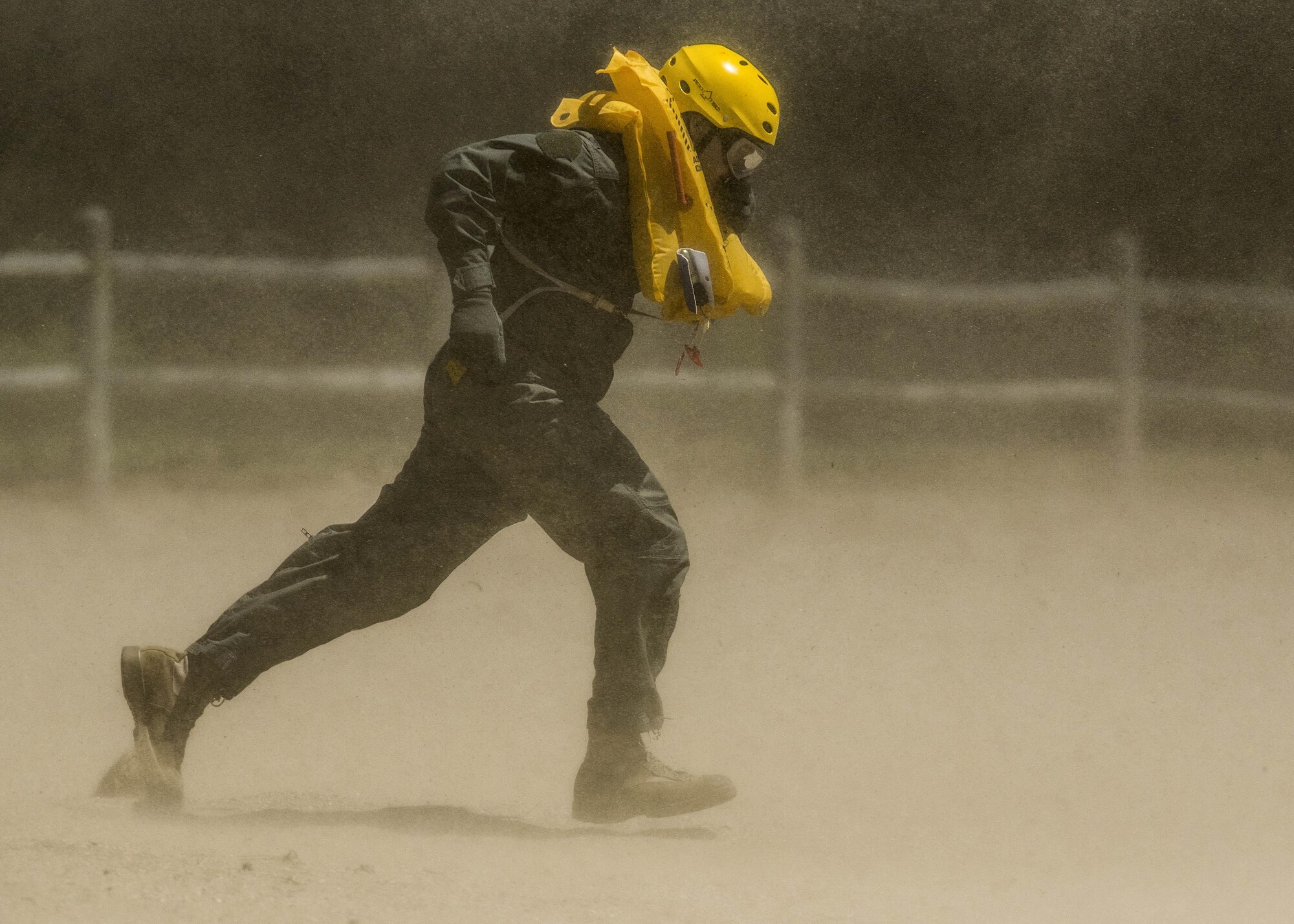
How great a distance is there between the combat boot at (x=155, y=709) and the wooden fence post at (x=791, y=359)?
5325mm

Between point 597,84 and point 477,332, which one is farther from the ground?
point 597,84

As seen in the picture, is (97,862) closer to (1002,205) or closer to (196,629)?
(196,629)

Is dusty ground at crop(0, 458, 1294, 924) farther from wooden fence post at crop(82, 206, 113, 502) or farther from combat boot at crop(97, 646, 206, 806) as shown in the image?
wooden fence post at crop(82, 206, 113, 502)

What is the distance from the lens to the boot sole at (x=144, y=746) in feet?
9.53

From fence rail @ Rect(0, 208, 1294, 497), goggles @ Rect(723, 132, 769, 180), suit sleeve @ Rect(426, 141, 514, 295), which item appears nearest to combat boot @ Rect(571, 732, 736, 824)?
suit sleeve @ Rect(426, 141, 514, 295)

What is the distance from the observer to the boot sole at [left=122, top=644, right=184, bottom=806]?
9.53ft

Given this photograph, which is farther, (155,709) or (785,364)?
(785,364)

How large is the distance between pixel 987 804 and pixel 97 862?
172 cm

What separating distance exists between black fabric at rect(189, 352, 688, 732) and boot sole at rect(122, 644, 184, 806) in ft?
0.42

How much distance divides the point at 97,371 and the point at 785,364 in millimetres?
3338

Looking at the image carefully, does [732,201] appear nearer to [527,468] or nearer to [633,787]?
[527,468]

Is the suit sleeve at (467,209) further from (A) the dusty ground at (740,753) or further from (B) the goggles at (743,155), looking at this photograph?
(A) the dusty ground at (740,753)

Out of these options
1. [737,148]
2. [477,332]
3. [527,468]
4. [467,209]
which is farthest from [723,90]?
[527,468]

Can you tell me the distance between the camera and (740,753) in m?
3.51
